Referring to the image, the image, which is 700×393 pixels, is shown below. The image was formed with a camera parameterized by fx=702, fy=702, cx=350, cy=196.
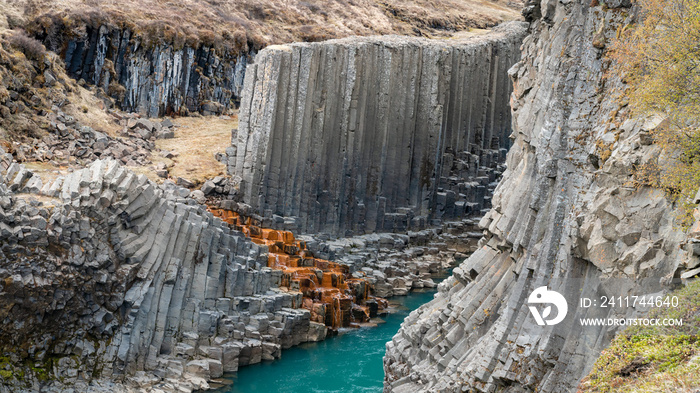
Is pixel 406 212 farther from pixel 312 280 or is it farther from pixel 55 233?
pixel 55 233

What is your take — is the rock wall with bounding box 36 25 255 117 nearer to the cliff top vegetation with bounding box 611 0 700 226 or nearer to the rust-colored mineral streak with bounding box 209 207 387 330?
the rust-colored mineral streak with bounding box 209 207 387 330

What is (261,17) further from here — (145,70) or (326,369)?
(326,369)

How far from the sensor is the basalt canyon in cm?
1459

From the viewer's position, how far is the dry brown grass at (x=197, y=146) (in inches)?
1324

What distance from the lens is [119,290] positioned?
2358cm

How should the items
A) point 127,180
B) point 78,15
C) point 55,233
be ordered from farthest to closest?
point 78,15 → point 127,180 → point 55,233

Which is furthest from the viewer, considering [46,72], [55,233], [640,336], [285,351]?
[46,72]

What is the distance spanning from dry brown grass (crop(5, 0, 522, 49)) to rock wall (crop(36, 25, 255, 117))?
0.54 meters

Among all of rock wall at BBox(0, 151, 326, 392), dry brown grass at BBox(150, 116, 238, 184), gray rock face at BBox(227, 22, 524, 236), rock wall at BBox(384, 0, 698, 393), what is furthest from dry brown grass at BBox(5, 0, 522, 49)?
rock wall at BBox(384, 0, 698, 393)

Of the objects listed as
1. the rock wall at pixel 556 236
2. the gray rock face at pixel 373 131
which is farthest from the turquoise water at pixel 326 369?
the gray rock face at pixel 373 131

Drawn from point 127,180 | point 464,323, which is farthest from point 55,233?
point 464,323

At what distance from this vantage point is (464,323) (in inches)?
736

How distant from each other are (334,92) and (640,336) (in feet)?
95.4

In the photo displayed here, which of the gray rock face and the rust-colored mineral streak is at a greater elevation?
the gray rock face
